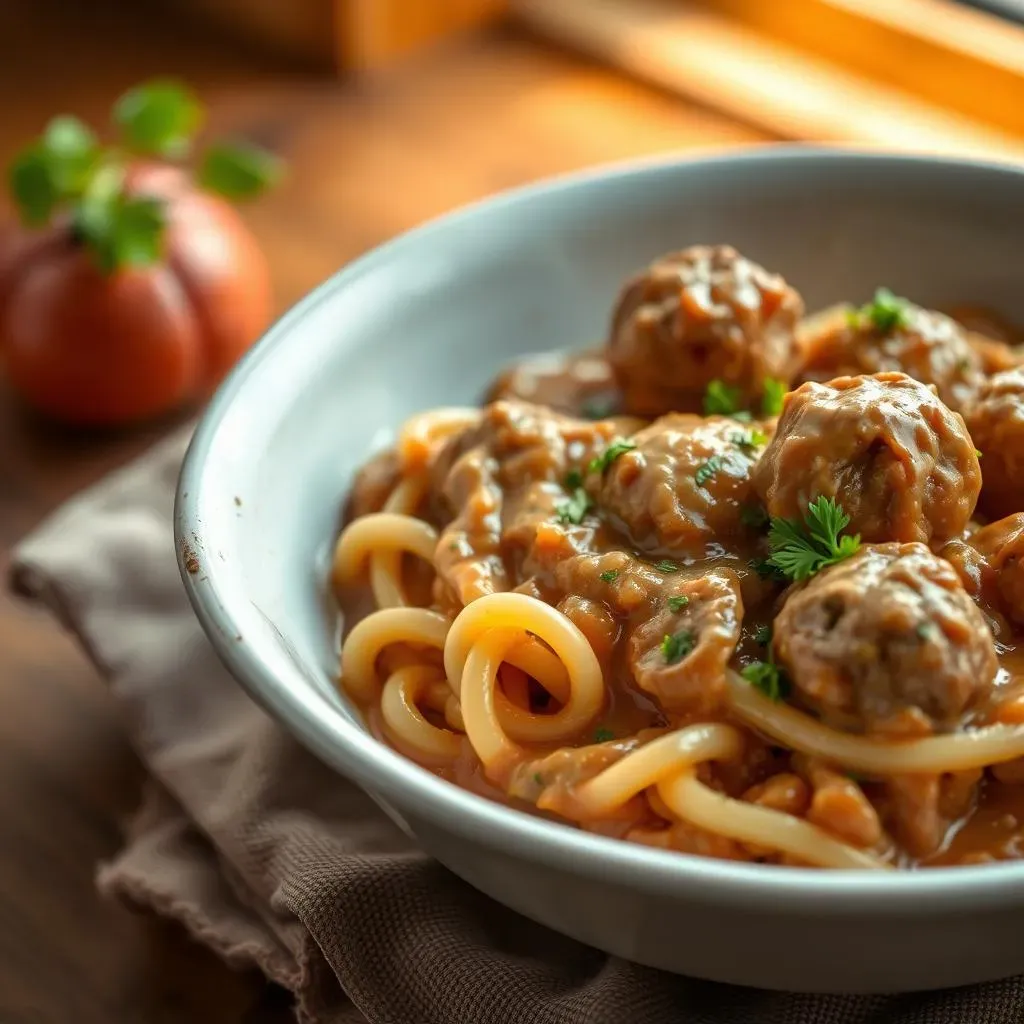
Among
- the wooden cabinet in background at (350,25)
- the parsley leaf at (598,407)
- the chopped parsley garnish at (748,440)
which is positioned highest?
the chopped parsley garnish at (748,440)

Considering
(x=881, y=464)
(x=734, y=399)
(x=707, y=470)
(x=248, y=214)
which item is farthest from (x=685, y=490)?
(x=248, y=214)

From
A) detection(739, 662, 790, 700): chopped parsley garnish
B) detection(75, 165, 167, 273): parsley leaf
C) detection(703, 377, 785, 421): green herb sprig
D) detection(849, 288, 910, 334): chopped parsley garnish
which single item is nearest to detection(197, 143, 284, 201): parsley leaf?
detection(75, 165, 167, 273): parsley leaf

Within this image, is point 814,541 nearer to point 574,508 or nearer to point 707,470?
point 707,470

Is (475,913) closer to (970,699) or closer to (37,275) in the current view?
(970,699)

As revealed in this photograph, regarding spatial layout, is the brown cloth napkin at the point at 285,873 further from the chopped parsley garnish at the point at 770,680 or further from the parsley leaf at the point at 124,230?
the parsley leaf at the point at 124,230

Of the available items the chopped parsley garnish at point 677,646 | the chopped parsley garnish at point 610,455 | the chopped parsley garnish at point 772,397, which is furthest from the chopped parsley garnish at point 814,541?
Result: the chopped parsley garnish at point 772,397
